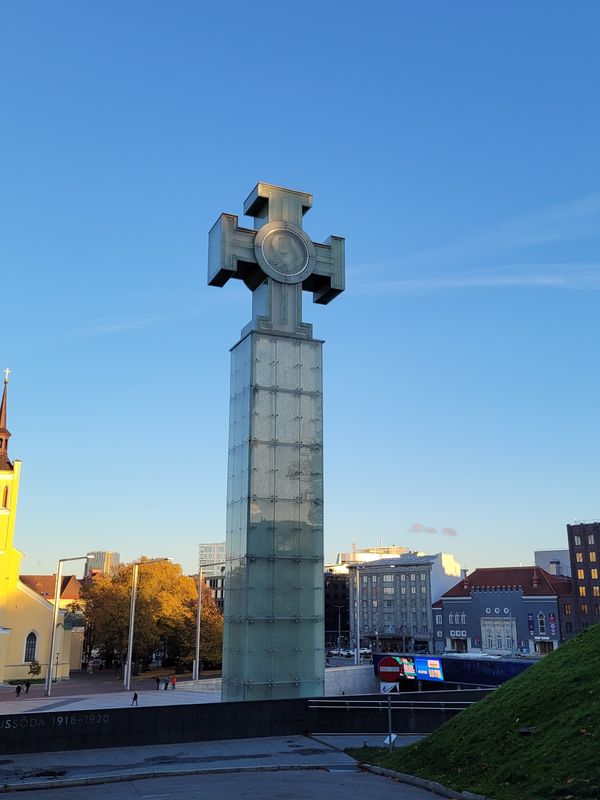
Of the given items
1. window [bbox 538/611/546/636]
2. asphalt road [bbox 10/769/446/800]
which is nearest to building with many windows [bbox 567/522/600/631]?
window [bbox 538/611/546/636]

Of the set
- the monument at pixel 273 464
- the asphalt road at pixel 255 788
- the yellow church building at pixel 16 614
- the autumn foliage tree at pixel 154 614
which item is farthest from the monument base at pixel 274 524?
the yellow church building at pixel 16 614

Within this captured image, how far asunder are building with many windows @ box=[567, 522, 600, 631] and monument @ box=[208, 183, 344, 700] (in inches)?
4001

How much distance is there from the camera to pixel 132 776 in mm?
20750

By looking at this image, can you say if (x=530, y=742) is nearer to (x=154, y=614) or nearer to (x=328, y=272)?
(x=328, y=272)

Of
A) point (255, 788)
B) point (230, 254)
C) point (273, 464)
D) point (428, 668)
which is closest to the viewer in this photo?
point (255, 788)

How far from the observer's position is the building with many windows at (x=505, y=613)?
404 ft

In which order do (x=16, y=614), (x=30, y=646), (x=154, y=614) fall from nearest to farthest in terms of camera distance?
1. (x=16, y=614)
2. (x=30, y=646)
3. (x=154, y=614)

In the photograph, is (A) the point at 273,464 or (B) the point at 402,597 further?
(B) the point at 402,597

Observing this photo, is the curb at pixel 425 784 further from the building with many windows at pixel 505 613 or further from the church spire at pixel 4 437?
the building with many windows at pixel 505 613

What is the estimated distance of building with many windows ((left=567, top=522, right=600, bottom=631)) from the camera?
120188 mm

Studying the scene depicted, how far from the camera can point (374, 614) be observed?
151 meters

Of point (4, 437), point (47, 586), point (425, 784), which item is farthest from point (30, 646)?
point (425, 784)

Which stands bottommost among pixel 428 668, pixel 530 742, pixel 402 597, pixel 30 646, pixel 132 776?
pixel 132 776

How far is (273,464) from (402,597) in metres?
122
